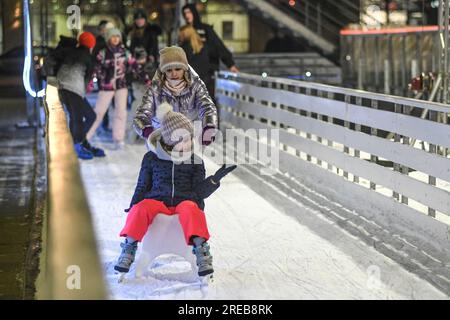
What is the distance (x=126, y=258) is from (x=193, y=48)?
7.97 m

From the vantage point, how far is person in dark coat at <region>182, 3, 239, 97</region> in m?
14.2

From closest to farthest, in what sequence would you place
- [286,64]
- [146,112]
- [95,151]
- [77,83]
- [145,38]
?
[146,112]
[77,83]
[95,151]
[145,38]
[286,64]

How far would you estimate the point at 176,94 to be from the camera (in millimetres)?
6625

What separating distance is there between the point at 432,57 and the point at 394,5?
8175 mm

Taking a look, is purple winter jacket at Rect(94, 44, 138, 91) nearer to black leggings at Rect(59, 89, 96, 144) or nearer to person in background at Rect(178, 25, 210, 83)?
black leggings at Rect(59, 89, 96, 144)

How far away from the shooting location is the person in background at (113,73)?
13047 mm

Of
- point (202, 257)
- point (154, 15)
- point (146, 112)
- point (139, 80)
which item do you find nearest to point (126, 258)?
point (202, 257)

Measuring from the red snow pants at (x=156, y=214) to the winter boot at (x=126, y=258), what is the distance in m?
0.09

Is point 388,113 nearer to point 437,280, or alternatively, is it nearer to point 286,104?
point 437,280

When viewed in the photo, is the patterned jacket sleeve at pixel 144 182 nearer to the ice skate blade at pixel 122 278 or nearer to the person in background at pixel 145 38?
the ice skate blade at pixel 122 278

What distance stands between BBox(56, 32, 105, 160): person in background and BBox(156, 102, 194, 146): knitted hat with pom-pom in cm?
646

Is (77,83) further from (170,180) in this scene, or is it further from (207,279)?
(207,279)

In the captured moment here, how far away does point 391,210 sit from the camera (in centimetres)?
813
